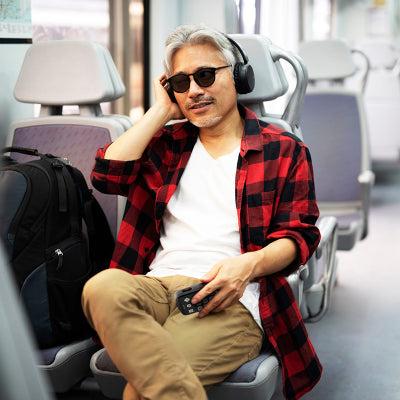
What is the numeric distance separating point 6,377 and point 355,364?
2065 mm

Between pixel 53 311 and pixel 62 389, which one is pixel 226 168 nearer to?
pixel 53 311

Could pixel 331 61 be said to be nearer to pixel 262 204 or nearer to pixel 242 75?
pixel 242 75

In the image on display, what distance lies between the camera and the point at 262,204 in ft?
5.57

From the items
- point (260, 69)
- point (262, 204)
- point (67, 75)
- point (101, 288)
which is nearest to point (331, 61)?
point (260, 69)

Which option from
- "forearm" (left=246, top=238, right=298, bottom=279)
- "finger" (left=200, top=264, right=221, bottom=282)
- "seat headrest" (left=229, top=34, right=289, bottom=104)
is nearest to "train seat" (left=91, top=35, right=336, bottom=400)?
"seat headrest" (left=229, top=34, right=289, bottom=104)

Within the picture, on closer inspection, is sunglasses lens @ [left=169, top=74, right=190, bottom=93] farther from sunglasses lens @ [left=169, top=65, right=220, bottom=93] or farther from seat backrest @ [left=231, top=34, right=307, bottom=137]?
seat backrest @ [left=231, top=34, right=307, bottom=137]

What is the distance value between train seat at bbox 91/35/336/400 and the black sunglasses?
0.81ft

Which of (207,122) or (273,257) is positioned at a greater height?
(207,122)

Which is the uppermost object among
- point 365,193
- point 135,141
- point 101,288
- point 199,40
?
point 199,40

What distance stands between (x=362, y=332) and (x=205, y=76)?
1.63 m

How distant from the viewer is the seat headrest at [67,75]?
6.89 ft

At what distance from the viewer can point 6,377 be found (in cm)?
71

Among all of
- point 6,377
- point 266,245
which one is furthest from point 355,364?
point 6,377

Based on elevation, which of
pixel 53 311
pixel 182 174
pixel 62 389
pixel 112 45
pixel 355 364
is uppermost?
pixel 112 45
